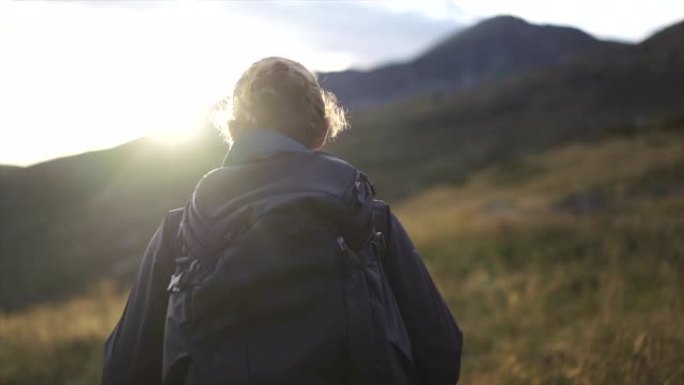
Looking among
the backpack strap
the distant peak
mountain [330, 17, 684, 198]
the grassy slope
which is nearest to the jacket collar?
the backpack strap

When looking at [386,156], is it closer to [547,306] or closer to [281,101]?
[547,306]

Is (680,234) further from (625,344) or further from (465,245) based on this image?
(625,344)

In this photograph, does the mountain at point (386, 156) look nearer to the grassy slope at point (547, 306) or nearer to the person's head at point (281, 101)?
the person's head at point (281, 101)

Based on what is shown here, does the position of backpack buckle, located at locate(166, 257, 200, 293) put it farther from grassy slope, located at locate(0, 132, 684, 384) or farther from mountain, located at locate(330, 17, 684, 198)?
mountain, located at locate(330, 17, 684, 198)

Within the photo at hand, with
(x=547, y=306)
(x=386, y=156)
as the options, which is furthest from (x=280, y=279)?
(x=386, y=156)

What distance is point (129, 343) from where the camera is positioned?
6.18ft

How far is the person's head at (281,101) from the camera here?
1873 mm

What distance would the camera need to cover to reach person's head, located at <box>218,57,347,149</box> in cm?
187

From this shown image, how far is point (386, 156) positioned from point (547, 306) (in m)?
64.9

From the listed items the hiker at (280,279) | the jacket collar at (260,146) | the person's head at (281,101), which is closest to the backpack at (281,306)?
the hiker at (280,279)

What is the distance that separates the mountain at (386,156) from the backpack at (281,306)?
1259 mm

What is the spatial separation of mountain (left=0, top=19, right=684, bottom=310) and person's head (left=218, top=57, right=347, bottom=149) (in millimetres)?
908

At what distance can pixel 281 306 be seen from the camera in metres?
1.61

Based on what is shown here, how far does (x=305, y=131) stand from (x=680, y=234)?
804cm
